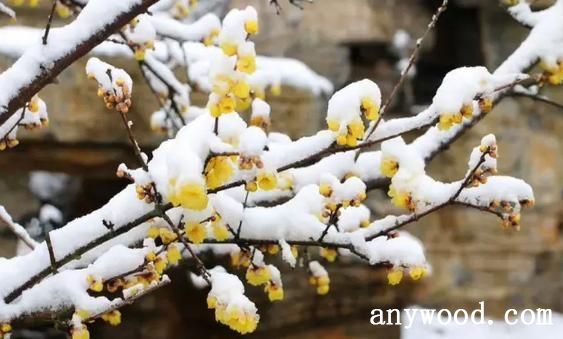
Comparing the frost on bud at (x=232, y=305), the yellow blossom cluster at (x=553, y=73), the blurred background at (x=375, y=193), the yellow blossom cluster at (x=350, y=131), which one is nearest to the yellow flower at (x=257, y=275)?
the frost on bud at (x=232, y=305)

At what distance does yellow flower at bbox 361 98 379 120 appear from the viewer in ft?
3.40

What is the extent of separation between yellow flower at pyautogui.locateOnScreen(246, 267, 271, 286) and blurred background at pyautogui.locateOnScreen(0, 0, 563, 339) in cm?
147

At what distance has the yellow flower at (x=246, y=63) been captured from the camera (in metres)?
0.99

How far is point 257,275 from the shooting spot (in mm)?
1296

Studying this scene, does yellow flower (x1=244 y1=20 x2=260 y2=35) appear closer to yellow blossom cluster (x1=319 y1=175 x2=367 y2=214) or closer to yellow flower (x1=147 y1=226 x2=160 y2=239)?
yellow blossom cluster (x1=319 y1=175 x2=367 y2=214)

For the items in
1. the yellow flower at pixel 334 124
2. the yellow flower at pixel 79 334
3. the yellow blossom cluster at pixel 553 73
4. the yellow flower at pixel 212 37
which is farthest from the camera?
the yellow flower at pixel 212 37

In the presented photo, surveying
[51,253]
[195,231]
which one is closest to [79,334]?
[51,253]

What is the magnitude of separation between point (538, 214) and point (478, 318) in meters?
0.67

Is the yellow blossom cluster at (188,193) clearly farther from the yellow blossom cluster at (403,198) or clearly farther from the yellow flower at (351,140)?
the yellow blossom cluster at (403,198)

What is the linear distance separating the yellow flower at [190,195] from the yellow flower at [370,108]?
0.26 metres

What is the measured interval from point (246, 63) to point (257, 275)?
45 centimetres

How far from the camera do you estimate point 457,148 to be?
373 centimetres

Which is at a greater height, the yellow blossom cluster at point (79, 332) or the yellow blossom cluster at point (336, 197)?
the yellow blossom cluster at point (336, 197)

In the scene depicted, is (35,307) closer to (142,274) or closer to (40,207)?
(142,274)
